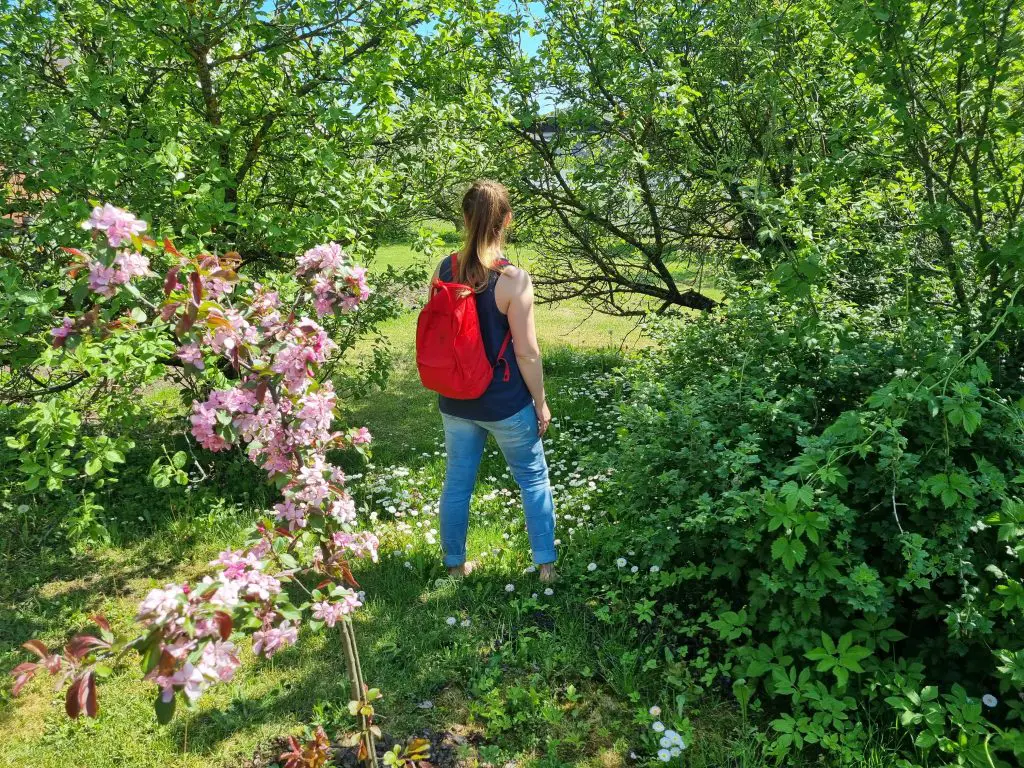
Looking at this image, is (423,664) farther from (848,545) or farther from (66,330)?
(66,330)

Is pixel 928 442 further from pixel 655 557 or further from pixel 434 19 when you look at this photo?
pixel 434 19

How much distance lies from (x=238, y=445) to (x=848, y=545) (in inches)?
85.6

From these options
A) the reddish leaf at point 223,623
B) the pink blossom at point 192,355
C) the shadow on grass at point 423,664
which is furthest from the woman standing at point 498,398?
the reddish leaf at point 223,623

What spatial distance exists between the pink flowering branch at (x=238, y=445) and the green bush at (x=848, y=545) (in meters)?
1.38

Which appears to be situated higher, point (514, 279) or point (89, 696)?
point (514, 279)

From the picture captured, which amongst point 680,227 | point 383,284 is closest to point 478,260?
point 383,284

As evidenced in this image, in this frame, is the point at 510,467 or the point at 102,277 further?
the point at 510,467

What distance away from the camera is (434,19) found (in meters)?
4.41

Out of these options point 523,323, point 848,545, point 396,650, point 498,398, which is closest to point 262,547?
point 396,650

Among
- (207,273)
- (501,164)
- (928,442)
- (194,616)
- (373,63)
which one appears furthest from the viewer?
(501,164)

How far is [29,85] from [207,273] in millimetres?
2893

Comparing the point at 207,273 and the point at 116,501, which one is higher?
the point at 207,273

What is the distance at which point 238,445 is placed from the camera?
204 cm

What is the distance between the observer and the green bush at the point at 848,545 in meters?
2.33
